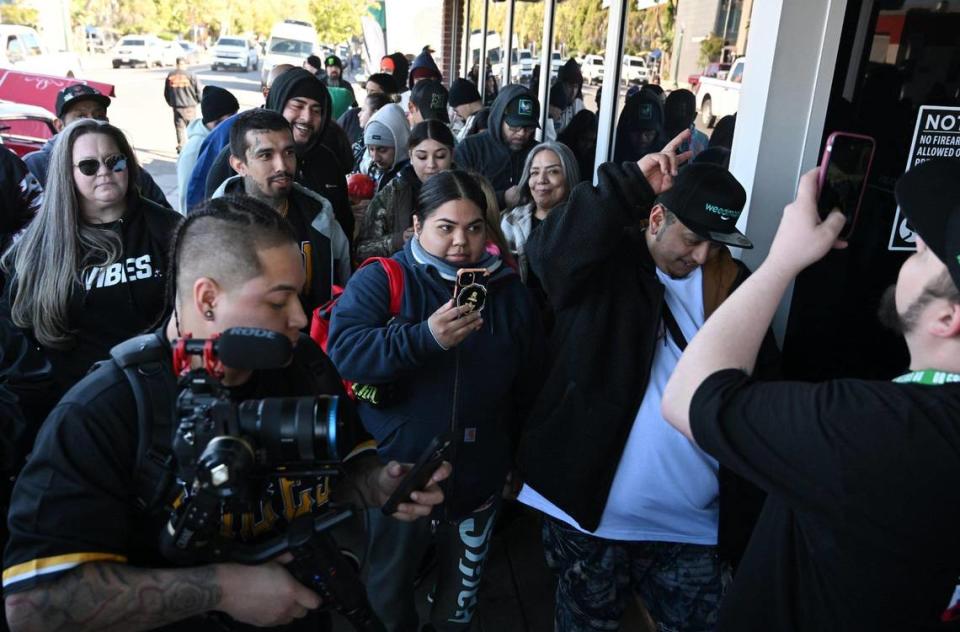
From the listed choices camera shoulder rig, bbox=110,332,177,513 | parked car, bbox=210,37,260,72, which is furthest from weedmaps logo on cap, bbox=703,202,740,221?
parked car, bbox=210,37,260,72

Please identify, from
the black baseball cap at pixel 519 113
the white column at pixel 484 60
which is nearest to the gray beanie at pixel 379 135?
the black baseball cap at pixel 519 113

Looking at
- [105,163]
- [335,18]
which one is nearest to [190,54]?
[335,18]

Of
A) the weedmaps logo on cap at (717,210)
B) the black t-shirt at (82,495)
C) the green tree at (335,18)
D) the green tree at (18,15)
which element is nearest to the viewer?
the black t-shirt at (82,495)

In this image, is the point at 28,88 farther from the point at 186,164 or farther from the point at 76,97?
the point at 186,164

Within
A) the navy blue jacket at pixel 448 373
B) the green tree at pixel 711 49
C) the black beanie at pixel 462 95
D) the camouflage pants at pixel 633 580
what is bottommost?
the camouflage pants at pixel 633 580

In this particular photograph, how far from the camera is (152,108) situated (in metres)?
19.8

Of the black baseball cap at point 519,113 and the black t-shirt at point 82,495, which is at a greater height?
the black baseball cap at point 519,113

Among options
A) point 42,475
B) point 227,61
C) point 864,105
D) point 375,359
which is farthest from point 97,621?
point 227,61

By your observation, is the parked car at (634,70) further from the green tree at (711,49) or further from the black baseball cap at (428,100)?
the black baseball cap at (428,100)

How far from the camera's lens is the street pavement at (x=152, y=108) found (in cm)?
1192

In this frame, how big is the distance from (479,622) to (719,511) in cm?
141

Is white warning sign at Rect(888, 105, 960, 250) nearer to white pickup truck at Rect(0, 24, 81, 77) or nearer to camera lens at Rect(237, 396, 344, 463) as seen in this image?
camera lens at Rect(237, 396, 344, 463)

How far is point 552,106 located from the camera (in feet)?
21.3

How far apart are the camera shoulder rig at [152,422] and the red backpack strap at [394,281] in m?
1.04
